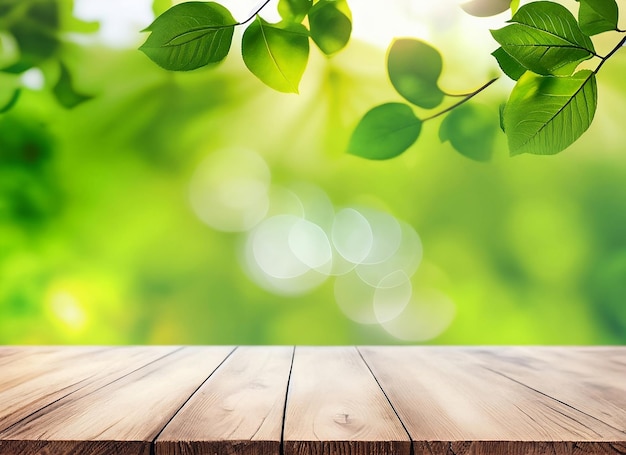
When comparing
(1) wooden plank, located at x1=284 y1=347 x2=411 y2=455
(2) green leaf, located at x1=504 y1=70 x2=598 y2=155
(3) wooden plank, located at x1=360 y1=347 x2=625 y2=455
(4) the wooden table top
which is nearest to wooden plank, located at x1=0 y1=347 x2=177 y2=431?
(4) the wooden table top

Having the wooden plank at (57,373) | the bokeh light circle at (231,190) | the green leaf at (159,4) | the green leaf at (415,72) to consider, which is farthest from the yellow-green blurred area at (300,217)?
the green leaf at (415,72)

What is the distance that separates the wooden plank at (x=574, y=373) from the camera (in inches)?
26.9

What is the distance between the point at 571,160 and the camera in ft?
4.66

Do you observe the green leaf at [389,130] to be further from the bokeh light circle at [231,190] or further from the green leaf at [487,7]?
the bokeh light circle at [231,190]

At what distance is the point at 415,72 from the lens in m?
0.90

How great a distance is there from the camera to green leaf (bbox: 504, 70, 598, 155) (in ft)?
1.16

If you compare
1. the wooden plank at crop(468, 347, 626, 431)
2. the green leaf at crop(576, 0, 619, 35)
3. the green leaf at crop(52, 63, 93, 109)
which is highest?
the green leaf at crop(52, 63, 93, 109)

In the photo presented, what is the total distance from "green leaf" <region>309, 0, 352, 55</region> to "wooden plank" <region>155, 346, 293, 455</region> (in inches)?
14.3

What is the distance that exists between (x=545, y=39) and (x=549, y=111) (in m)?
0.04

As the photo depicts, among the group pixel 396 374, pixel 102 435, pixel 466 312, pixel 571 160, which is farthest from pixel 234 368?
pixel 571 160

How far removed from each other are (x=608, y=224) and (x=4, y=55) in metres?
1.58

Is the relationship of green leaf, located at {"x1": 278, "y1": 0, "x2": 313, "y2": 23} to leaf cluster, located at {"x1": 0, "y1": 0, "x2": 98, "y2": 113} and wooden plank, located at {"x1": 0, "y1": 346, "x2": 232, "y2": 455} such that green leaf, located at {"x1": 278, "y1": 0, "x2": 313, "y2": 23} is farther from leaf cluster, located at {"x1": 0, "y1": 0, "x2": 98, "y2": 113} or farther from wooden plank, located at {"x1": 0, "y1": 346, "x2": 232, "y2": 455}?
leaf cluster, located at {"x1": 0, "y1": 0, "x2": 98, "y2": 113}

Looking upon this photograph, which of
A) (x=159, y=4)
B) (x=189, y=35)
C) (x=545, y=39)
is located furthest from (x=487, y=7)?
(x=159, y=4)

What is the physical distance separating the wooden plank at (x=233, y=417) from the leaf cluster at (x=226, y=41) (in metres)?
0.34
